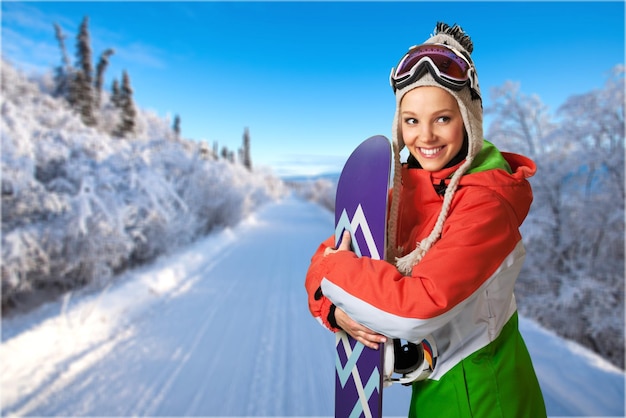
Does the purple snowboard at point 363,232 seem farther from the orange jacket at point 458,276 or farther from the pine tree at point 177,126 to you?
the pine tree at point 177,126

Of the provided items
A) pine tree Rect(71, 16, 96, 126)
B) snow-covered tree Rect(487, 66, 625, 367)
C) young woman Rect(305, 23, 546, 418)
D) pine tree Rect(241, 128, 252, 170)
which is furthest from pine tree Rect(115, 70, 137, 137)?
pine tree Rect(241, 128, 252, 170)

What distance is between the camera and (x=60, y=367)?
4082 millimetres

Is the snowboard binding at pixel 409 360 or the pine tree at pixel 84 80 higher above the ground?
the pine tree at pixel 84 80

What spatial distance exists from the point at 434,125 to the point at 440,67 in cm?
20

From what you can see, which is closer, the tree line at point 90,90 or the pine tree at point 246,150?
the tree line at point 90,90

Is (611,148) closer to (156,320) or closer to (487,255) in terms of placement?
(487,255)

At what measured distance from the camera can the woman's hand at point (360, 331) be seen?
108 centimetres

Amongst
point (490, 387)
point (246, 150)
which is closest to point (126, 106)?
point (490, 387)

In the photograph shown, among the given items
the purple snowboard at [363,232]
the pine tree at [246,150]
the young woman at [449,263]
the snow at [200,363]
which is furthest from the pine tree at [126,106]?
the pine tree at [246,150]

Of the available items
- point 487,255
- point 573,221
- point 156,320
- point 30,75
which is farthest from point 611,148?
point 30,75

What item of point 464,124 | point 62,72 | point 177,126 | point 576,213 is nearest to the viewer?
point 464,124

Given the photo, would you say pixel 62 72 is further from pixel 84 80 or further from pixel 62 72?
pixel 84 80

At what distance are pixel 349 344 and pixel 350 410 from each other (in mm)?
323

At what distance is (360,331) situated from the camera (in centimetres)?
109
